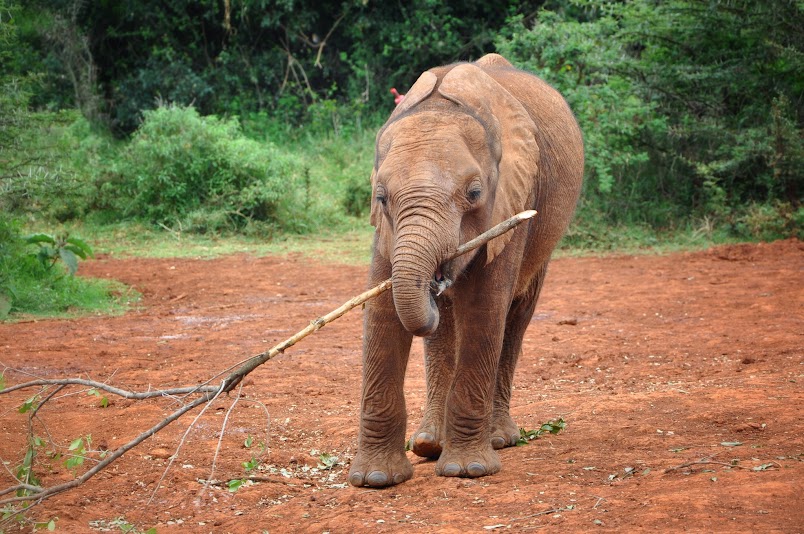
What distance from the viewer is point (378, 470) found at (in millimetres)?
5391

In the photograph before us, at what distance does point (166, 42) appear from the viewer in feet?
77.7

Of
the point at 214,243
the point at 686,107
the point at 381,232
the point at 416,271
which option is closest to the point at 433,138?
the point at 381,232

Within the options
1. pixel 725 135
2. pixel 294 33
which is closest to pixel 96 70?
pixel 294 33

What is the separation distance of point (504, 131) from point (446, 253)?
3.33ft

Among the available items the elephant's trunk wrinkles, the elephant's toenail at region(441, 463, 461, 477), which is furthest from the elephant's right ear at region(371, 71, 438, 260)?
the elephant's toenail at region(441, 463, 461, 477)

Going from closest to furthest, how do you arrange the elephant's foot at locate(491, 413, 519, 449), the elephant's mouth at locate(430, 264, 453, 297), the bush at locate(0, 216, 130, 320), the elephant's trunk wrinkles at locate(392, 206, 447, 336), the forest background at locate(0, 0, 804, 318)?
the elephant's trunk wrinkles at locate(392, 206, 447, 336) < the elephant's mouth at locate(430, 264, 453, 297) < the elephant's foot at locate(491, 413, 519, 449) < the bush at locate(0, 216, 130, 320) < the forest background at locate(0, 0, 804, 318)

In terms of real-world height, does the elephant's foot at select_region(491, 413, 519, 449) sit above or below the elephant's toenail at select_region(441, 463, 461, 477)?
below

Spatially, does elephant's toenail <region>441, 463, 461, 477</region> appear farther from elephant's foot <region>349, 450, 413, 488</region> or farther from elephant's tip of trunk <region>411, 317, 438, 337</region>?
elephant's tip of trunk <region>411, 317, 438, 337</region>

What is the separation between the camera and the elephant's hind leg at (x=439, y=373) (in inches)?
241

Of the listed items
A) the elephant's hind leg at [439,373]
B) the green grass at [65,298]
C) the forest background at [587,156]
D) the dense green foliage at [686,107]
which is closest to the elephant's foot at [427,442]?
the elephant's hind leg at [439,373]

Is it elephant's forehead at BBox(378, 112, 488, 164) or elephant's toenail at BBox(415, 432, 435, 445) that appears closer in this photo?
elephant's forehead at BBox(378, 112, 488, 164)

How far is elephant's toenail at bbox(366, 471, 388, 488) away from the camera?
536 cm

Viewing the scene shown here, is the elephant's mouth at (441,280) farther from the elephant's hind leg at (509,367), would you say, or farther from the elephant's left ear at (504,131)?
the elephant's hind leg at (509,367)

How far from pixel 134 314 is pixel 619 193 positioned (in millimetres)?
8474
